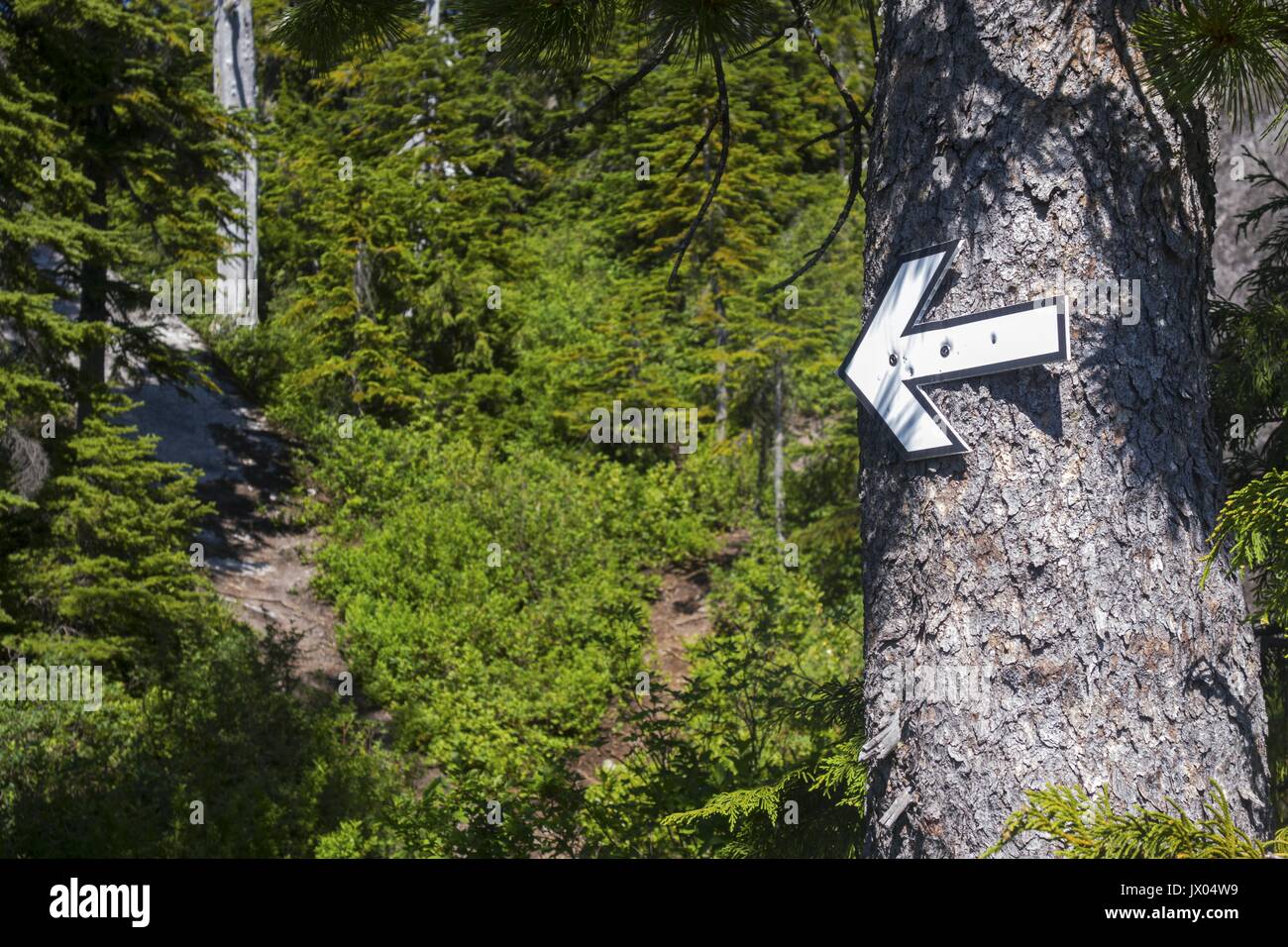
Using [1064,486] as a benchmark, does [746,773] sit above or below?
below

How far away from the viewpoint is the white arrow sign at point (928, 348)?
101 inches

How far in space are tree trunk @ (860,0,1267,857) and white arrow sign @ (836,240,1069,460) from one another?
0.13 ft

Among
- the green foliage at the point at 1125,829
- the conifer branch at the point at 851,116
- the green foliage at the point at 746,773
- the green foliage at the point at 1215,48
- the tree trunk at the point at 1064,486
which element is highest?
the conifer branch at the point at 851,116

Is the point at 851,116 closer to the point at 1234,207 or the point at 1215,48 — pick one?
the point at 1215,48

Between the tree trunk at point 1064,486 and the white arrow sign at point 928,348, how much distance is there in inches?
1.6

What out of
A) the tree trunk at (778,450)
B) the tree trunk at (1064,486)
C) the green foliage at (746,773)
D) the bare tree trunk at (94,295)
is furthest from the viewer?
the tree trunk at (778,450)

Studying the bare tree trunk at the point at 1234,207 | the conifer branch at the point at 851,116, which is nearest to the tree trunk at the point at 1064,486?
the conifer branch at the point at 851,116

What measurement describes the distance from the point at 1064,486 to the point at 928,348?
0.47 meters

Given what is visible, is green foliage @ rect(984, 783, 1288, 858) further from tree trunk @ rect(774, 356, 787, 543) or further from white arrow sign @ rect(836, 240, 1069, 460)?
tree trunk @ rect(774, 356, 787, 543)

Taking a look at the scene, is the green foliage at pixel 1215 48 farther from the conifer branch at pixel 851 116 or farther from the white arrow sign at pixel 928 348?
the conifer branch at pixel 851 116

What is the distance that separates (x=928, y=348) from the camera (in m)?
2.72

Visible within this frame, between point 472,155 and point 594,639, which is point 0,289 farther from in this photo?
point 472,155

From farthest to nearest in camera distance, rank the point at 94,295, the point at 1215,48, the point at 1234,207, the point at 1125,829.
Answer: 1. the point at 94,295
2. the point at 1234,207
3. the point at 1215,48
4. the point at 1125,829

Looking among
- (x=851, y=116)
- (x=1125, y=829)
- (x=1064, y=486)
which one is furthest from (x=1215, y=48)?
(x=1125, y=829)
